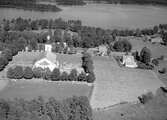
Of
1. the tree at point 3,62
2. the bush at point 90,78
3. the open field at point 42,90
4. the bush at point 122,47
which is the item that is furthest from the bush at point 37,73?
the bush at point 122,47

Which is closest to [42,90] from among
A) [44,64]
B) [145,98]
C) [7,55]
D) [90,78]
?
[44,64]

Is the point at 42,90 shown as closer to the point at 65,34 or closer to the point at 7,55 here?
the point at 7,55

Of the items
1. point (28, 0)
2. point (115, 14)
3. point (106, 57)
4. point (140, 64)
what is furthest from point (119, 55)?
point (28, 0)

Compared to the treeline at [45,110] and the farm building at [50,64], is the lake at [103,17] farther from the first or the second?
the treeline at [45,110]

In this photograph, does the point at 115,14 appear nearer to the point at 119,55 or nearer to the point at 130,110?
the point at 119,55

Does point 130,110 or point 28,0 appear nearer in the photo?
point 130,110
